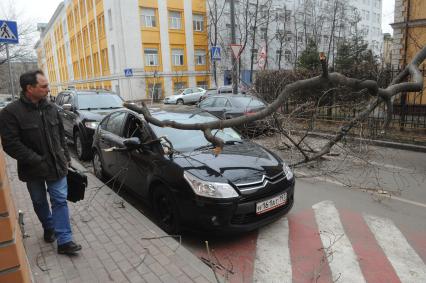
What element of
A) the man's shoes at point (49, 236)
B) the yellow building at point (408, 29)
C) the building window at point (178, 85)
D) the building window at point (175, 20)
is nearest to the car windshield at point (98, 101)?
the man's shoes at point (49, 236)

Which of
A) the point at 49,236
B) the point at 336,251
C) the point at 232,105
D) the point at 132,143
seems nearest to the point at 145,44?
the point at 232,105

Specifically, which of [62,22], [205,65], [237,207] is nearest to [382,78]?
[237,207]

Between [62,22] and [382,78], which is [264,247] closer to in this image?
[382,78]

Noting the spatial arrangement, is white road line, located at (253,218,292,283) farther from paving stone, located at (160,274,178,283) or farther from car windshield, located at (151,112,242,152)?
car windshield, located at (151,112,242,152)

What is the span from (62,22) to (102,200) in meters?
59.9

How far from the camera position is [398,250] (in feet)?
12.9

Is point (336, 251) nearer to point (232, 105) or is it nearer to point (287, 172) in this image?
point (287, 172)

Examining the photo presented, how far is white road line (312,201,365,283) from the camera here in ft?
11.4

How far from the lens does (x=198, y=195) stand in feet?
12.7

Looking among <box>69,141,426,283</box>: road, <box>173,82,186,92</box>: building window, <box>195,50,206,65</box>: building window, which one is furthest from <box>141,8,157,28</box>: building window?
<box>69,141,426,283</box>: road

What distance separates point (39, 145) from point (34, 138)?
0.28 ft

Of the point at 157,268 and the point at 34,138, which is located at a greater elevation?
the point at 34,138

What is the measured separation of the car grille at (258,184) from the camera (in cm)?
393

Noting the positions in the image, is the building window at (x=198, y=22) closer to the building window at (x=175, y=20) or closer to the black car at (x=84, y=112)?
the building window at (x=175, y=20)
